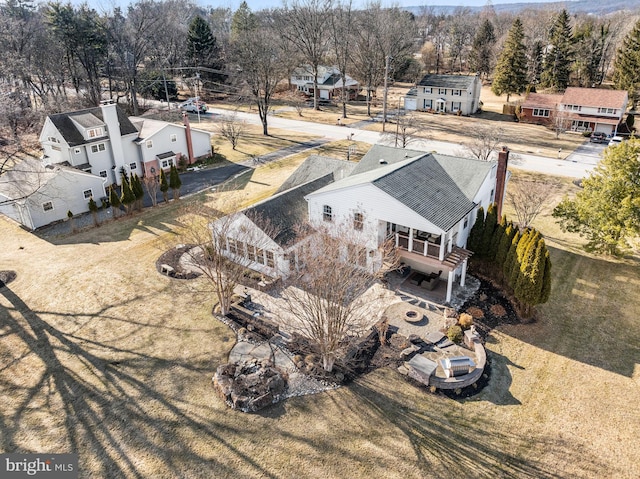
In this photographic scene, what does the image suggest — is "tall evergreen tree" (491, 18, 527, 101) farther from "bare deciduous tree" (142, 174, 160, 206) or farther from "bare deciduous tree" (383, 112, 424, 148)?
"bare deciduous tree" (142, 174, 160, 206)

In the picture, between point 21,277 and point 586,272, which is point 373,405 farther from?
point 21,277

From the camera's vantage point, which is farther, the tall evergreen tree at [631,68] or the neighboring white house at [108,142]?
the tall evergreen tree at [631,68]

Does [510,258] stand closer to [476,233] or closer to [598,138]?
[476,233]

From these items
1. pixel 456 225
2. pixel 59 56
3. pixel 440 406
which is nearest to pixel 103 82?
pixel 59 56

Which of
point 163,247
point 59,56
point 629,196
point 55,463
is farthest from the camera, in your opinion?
point 59,56

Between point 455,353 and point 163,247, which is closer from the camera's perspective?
point 455,353

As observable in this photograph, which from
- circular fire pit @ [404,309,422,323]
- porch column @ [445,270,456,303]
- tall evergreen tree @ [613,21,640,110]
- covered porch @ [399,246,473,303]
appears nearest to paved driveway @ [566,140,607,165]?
tall evergreen tree @ [613,21,640,110]

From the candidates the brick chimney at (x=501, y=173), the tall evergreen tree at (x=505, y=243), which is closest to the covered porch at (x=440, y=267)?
the tall evergreen tree at (x=505, y=243)

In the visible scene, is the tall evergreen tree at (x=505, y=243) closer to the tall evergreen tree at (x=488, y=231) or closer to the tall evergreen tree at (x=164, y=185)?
the tall evergreen tree at (x=488, y=231)
